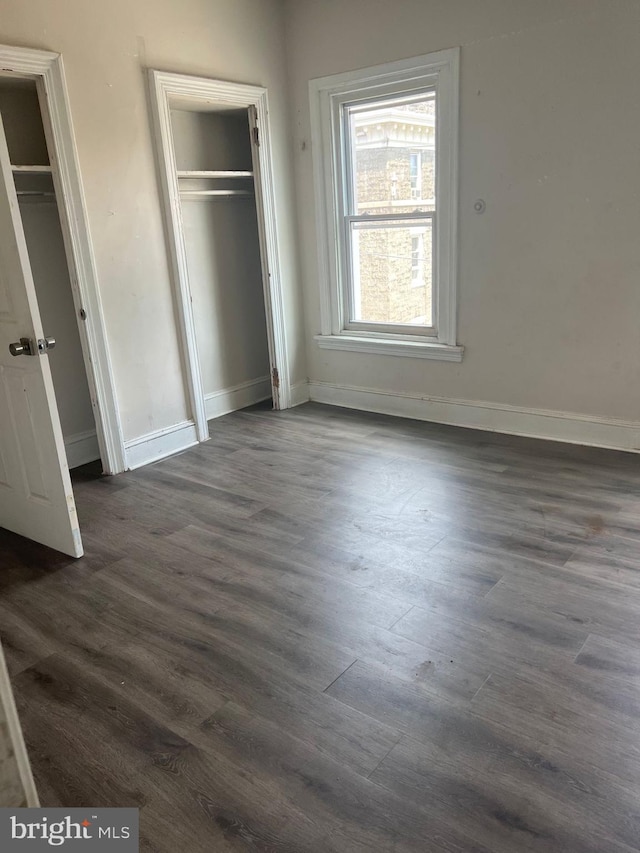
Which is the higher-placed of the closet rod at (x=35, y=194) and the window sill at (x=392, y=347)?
the closet rod at (x=35, y=194)

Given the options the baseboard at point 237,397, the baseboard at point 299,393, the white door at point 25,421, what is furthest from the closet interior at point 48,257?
the baseboard at point 299,393

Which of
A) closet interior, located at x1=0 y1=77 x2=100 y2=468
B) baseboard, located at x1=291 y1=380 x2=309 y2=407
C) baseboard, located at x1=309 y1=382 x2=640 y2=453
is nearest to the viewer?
closet interior, located at x1=0 y1=77 x2=100 y2=468

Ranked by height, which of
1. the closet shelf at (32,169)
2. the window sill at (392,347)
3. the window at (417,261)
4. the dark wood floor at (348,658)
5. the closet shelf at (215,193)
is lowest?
the dark wood floor at (348,658)

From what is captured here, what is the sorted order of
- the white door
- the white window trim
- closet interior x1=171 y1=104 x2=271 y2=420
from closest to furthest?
1. the white door
2. the white window trim
3. closet interior x1=171 y1=104 x2=271 y2=420

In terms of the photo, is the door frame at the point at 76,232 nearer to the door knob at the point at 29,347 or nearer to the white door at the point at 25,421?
the white door at the point at 25,421

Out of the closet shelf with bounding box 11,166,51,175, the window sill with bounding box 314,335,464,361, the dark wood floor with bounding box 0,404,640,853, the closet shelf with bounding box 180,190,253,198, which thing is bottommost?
the dark wood floor with bounding box 0,404,640,853

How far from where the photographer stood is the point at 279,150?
15.6ft

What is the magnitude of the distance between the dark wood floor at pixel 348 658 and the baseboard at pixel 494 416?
0.22m

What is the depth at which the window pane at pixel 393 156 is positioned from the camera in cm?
423

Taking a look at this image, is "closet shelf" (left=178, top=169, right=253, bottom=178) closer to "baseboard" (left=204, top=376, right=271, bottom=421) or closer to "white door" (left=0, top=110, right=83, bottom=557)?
"baseboard" (left=204, top=376, right=271, bottom=421)

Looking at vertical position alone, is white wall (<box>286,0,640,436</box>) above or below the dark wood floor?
above

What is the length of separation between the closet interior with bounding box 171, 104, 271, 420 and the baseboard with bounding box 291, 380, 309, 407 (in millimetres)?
363

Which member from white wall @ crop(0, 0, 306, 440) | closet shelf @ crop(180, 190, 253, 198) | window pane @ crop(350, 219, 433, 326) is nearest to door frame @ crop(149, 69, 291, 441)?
white wall @ crop(0, 0, 306, 440)

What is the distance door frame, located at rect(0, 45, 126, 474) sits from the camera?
3.28 meters
